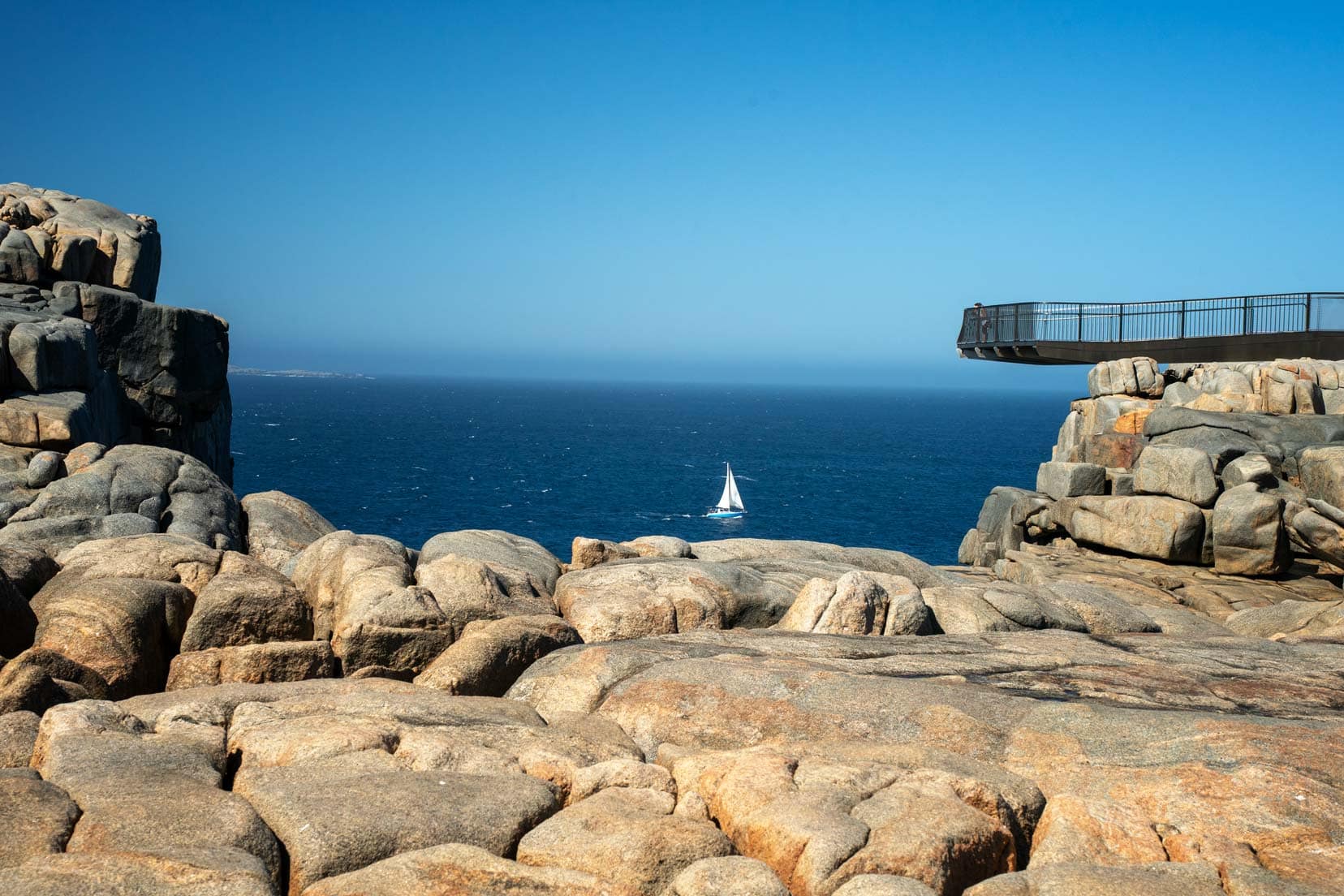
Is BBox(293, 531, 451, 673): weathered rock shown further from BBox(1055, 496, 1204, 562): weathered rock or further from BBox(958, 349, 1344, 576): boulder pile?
BBox(958, 349, 1344, 576): boulder pile

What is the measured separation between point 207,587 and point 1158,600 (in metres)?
21.6

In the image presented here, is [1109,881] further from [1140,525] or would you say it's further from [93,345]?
[93,345]

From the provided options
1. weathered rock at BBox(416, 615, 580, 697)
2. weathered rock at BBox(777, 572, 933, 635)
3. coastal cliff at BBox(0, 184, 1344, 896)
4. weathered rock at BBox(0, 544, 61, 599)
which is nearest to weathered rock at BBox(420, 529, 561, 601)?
coastal cliff at BBox(0, 184, 1344, 896)

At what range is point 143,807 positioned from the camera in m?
8.40

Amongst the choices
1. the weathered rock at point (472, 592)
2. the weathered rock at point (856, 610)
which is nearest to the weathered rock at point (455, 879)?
the weathered rock at point (472, 592)

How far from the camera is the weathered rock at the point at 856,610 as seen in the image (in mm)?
16312

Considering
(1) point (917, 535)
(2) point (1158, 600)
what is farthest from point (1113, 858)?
(1) point (917, 535)

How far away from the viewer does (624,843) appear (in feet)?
27.8

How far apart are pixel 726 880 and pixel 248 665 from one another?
26.3ft

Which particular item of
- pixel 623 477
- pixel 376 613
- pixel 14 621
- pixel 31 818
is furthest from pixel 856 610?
pixel 623 477

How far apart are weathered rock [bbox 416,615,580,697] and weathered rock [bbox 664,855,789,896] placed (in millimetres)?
6160

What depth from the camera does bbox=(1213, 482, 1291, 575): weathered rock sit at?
26.8 meters

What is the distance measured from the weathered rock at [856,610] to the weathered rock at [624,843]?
745cm

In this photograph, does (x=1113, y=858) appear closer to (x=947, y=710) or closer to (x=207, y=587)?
(x=947, y=710)
